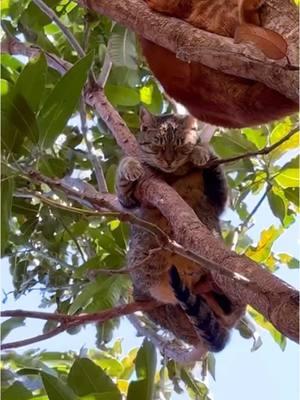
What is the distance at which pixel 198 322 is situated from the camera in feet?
5.47

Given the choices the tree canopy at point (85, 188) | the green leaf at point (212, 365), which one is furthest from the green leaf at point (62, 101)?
the green leaf at point (212, 365)

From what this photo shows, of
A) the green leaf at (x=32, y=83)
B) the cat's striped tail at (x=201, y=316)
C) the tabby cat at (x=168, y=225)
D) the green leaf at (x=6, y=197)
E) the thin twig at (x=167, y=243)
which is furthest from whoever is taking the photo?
the tabby cat at (x=168, y=225)

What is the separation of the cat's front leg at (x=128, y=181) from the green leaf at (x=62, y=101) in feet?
1.18

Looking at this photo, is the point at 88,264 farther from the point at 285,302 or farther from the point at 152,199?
the point at 285,302

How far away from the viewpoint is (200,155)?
1938 millimetres

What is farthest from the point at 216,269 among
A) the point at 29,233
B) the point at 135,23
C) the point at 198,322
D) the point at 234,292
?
the point at 29,233

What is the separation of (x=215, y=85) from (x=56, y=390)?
68 cm

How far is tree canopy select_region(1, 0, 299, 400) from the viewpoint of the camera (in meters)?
1.46

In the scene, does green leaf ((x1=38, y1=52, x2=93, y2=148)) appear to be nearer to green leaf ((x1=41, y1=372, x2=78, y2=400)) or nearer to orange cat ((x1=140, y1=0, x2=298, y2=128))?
orange cat ((x1=140, y1=0, x2=298, y2=128))

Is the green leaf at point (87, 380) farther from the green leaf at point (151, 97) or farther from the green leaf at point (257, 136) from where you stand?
the green leaf at point (151, 97)

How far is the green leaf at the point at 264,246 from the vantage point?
199cm

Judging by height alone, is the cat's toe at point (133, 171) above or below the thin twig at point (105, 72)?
below

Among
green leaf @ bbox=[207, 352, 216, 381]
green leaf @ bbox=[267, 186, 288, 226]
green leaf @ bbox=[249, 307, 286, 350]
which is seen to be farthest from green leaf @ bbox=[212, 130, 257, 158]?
green leaf @ bbox=[207, 352, 216, 381]

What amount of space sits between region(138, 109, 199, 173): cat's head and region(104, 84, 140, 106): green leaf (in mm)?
66
